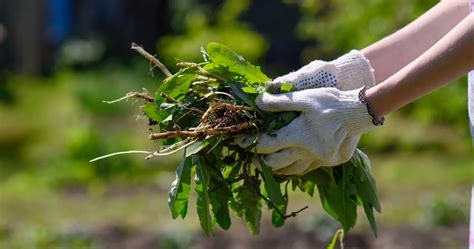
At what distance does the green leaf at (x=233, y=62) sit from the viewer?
286 cm

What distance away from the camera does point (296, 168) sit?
273 centimetres

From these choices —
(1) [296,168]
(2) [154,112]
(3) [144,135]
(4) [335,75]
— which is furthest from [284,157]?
(3) [144,135]

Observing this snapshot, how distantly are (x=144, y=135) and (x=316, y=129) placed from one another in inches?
243

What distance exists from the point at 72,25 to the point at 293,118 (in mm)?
11357

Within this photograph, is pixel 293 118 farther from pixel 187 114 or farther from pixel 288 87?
pixel 187 114

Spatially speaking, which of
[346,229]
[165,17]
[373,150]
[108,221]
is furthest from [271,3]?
[346,229]

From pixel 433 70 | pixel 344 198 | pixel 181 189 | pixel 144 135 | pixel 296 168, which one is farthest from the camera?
pixel 144 135

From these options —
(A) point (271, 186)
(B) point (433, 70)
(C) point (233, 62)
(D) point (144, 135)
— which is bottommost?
(A) point (271, 186)

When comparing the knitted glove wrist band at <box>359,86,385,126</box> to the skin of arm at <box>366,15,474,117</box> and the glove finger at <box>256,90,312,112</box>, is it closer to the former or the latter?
the skin of arm at <box>366,15,474,117</box>

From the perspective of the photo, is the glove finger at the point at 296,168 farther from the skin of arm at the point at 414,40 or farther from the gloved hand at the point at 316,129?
the skin of arm at the point at 414,40

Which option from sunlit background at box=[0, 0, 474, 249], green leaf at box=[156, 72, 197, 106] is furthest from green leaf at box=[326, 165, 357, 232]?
sunlit background at box=[0, 0, 474, 249]

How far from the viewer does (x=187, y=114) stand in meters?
2.85

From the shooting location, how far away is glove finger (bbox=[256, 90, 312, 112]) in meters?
2.66

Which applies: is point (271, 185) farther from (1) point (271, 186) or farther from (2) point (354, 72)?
(2) point (354, 72)
